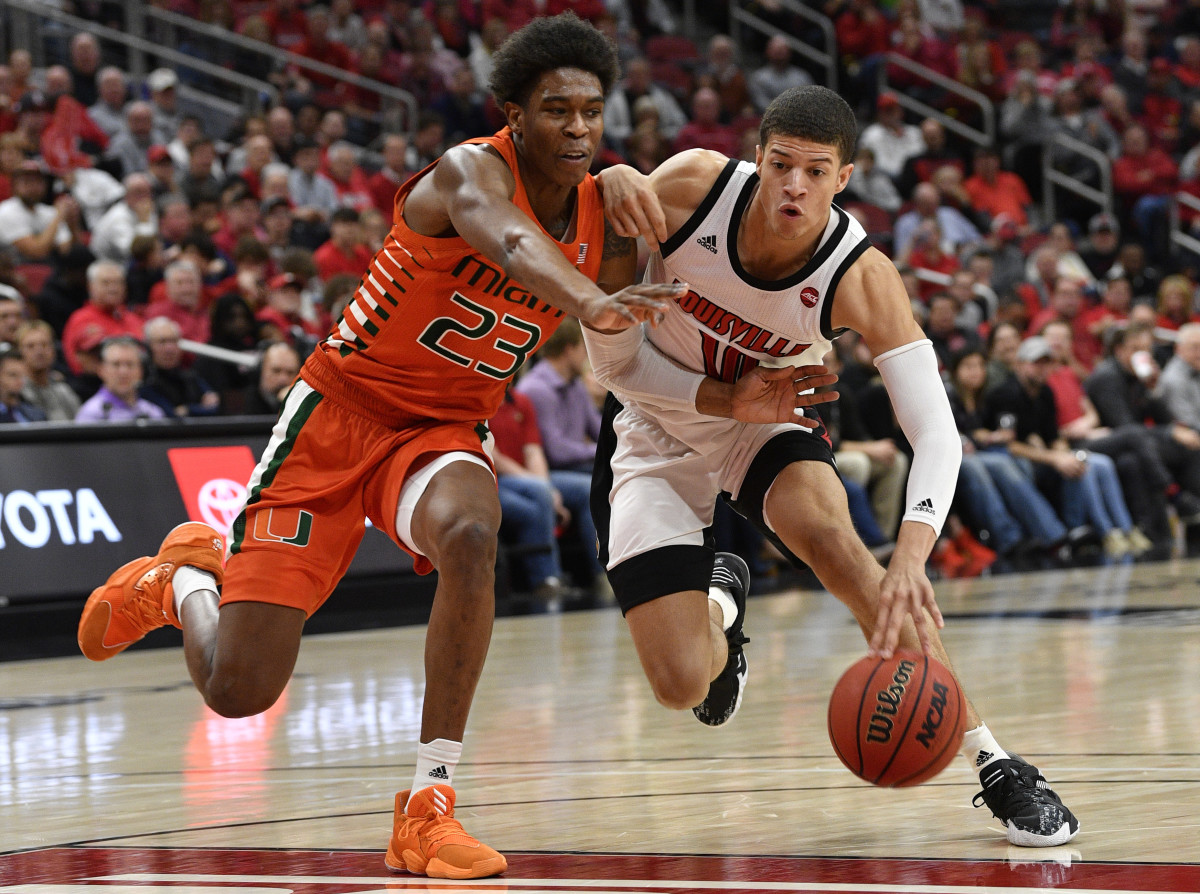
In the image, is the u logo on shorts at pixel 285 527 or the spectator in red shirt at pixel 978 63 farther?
the spectator in red shirt at pixel 978 63

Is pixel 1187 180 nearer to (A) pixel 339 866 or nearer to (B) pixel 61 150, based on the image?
(B) pixel 61 150

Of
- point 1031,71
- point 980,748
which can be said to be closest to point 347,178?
point 1031,71

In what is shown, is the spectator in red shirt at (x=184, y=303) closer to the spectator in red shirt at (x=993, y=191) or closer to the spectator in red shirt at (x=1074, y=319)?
the spectator in red shirt at (x=1074, y=319)

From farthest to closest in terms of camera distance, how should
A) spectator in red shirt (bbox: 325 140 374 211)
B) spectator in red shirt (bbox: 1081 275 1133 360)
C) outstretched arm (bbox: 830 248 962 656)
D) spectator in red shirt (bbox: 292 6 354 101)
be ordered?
spectator in red shirt (bbox: 1081 275 1133 360), spectator in red shirt (bbox: 292 6 354 101), spectator in red shirt (bbox: 325 140 374 211), outstretched arm (bbox: 830 248 962 656)

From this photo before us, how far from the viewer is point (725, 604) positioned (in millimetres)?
4777

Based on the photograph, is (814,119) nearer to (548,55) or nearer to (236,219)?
(548,55)

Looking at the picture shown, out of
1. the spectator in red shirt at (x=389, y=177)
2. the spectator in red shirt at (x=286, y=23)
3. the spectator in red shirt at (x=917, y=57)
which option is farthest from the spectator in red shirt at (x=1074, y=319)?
the spectator in red shirt at (x=286, y=23)

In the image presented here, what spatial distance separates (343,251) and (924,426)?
326 inches

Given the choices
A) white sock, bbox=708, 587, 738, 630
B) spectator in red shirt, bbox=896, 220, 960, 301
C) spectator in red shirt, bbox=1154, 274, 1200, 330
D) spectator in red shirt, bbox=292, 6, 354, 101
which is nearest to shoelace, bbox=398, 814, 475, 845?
white sock, bbox=708, 587, 738, 630

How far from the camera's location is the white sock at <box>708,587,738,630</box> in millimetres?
4719

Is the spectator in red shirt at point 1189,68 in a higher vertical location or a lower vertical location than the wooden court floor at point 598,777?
higher

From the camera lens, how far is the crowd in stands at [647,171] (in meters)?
10.3

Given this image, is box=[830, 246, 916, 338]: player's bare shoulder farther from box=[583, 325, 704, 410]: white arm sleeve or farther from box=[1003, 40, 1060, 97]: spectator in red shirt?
box=[1003, 40, 1060, 97]: spectator in red shirt

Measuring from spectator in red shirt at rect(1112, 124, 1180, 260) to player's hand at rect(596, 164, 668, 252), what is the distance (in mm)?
14945
